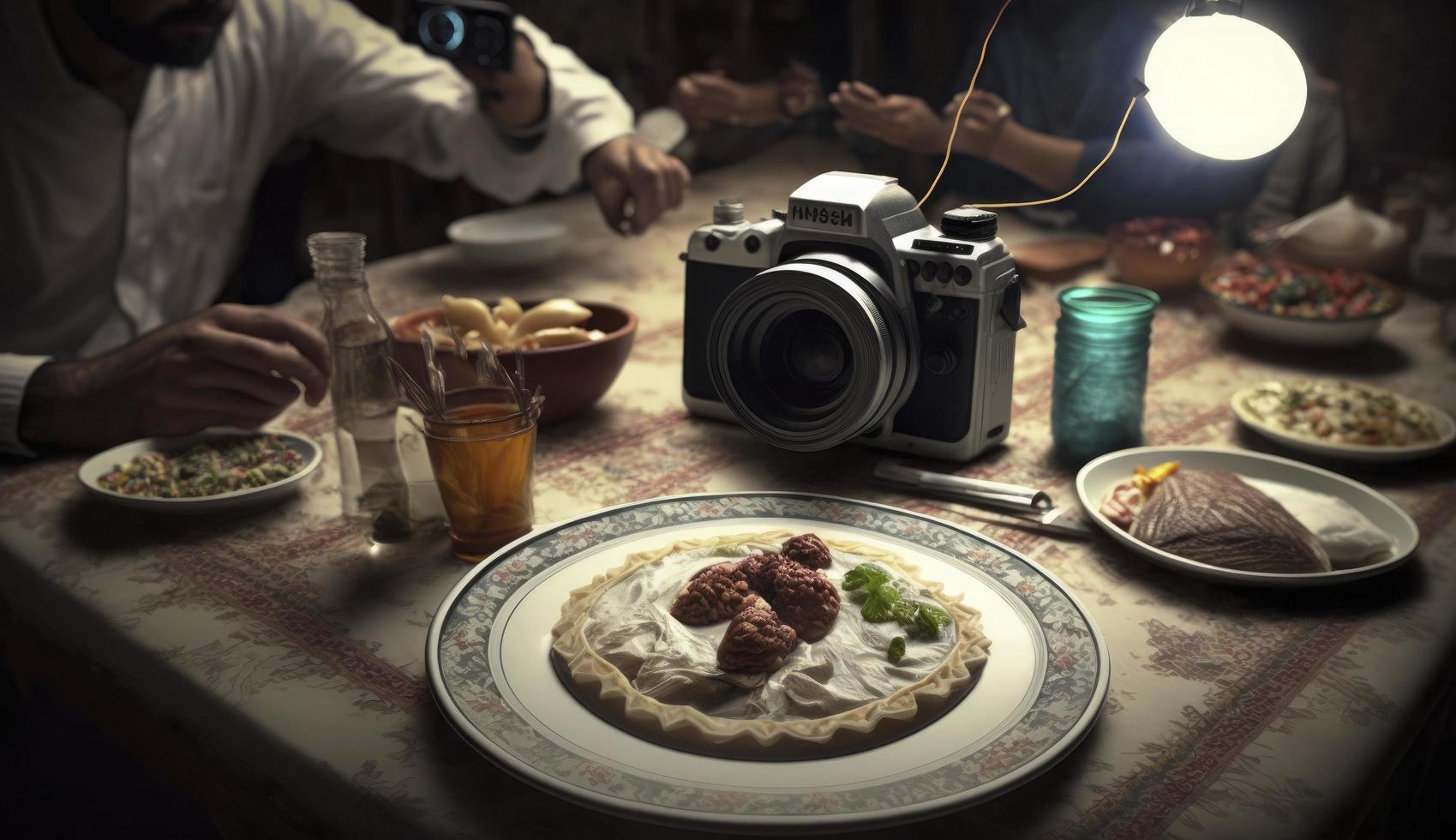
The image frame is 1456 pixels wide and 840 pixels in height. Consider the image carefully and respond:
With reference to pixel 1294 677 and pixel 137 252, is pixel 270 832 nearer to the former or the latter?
pixel 1294 677

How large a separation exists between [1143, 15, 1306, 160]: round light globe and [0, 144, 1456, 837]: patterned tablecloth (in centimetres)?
35

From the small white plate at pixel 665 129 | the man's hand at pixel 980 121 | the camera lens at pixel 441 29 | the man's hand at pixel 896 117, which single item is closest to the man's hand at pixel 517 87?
the camera lens at pixel 441 29

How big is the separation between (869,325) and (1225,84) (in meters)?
0.37

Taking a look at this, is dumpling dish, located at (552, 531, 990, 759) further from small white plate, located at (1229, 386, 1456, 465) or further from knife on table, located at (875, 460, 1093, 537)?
small white plate, located at (1229, 386, 1456, 465)

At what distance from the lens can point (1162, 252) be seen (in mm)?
1562

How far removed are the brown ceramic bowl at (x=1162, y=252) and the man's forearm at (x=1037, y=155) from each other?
264 millimetres

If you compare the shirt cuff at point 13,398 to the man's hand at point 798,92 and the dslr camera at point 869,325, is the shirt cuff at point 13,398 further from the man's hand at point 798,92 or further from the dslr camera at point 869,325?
the man's hand at point 798,92

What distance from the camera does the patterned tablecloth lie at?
2.00 feet

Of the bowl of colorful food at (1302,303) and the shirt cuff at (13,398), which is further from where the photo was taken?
the bowl of colorful food at (1302,303)

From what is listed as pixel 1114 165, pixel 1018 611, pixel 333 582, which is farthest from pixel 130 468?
pixel 1114 165

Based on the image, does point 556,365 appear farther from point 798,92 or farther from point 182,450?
point 798,92

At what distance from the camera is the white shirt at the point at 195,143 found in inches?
65.1

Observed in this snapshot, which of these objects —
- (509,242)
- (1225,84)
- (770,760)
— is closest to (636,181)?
(509,242)

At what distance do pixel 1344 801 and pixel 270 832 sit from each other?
0.68 m
